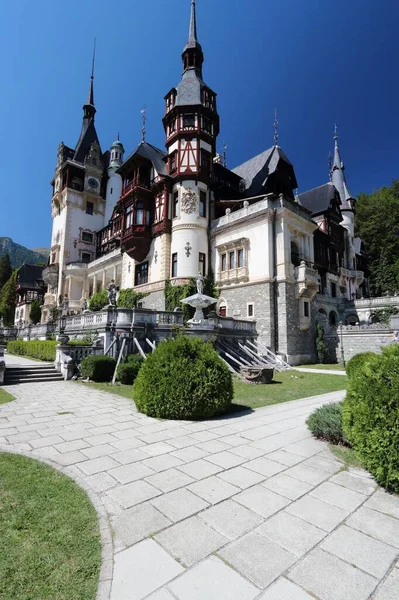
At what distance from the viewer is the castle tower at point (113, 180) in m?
50.0

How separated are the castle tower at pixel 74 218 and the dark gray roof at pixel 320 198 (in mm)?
31313

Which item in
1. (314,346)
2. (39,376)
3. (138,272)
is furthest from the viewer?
(138,272)

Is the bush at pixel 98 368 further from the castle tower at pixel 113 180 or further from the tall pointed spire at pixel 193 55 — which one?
the castle tower at pixel 113 180

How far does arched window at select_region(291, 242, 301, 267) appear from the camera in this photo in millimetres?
28062

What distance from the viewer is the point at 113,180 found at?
50812 millimetres

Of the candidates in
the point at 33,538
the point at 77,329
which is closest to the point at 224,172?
the point at 77,329

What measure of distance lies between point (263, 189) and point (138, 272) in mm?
15825

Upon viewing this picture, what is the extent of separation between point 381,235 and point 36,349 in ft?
162

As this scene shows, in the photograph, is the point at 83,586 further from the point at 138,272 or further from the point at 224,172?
the point at 224,172

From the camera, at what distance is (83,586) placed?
95.3 inches

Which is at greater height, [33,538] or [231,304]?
[231,304]

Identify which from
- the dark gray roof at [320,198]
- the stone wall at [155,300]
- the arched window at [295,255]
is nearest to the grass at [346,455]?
the arched window at [295,255]

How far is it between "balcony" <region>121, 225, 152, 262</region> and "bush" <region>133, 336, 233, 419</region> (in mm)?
25110

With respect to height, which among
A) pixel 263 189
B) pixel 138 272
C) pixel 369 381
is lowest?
pixel 369 381
